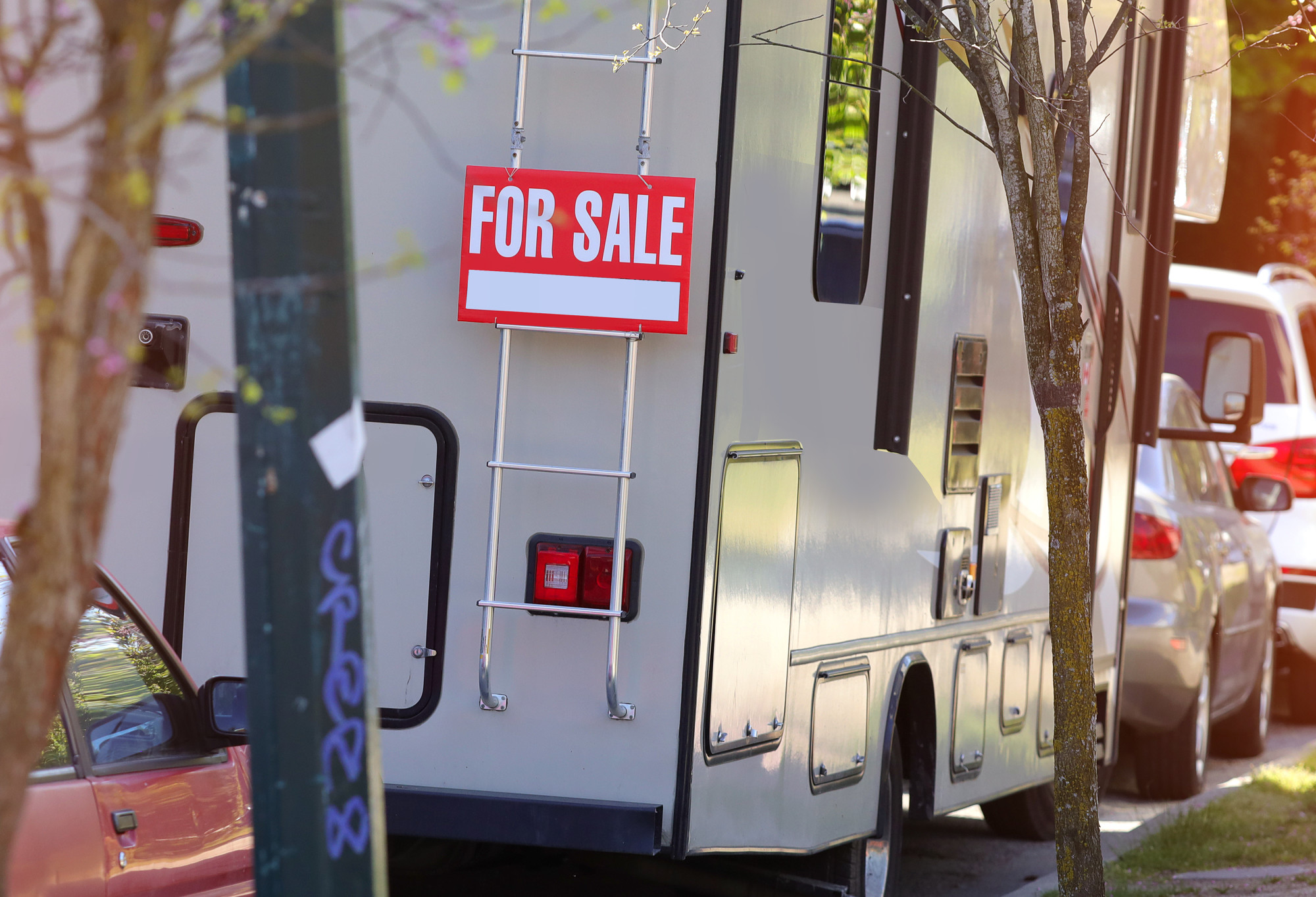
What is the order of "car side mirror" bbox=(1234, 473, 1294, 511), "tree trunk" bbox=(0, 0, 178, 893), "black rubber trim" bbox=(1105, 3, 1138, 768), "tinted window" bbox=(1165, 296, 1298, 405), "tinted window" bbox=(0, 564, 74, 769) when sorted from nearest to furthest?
"tree trunk" bbox=(0, 0, 178, 893) → "tinted window" bbox=(0, 564, 74, 769) → "black rubber trim" bbox=(1105, 3, 1138, 768) → "car side mirror" bbox=(1234, 473, 1294, 511) → "tinted window" bbox=(1165, 296, 1298, 405)

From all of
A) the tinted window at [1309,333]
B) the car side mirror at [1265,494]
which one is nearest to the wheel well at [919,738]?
the car side mirror at [1265,494]

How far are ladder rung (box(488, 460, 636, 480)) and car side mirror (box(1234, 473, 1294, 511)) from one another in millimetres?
6435

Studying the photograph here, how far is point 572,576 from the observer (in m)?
4.68

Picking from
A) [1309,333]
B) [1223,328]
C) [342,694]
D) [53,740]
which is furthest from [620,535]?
[1309,333]

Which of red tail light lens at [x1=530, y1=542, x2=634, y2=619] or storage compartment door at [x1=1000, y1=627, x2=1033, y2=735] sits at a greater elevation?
red tail light lens at [x1=530, y1=542, x2=634, y2=619]

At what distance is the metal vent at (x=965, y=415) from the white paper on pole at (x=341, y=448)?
3.77 meters

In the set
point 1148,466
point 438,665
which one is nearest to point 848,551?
point 438,665

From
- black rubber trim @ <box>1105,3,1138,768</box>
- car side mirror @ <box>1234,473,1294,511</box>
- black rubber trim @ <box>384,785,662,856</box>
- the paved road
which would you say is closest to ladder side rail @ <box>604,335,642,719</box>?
black rubber trim @ <box>384,785,662,856</box>

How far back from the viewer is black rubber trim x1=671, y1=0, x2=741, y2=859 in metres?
4.68

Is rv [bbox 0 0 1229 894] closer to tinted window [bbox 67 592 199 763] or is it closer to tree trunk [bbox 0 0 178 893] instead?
tinted window [bbox 67 592 199 763]

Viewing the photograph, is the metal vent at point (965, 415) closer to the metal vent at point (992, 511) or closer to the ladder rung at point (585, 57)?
the metal vent at point (992, 511)

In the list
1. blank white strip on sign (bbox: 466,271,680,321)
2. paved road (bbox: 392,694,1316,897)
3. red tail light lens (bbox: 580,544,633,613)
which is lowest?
paved road (bbox: 392,694,1316,897)

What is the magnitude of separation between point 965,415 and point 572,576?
2062 mm

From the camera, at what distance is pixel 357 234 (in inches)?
190
